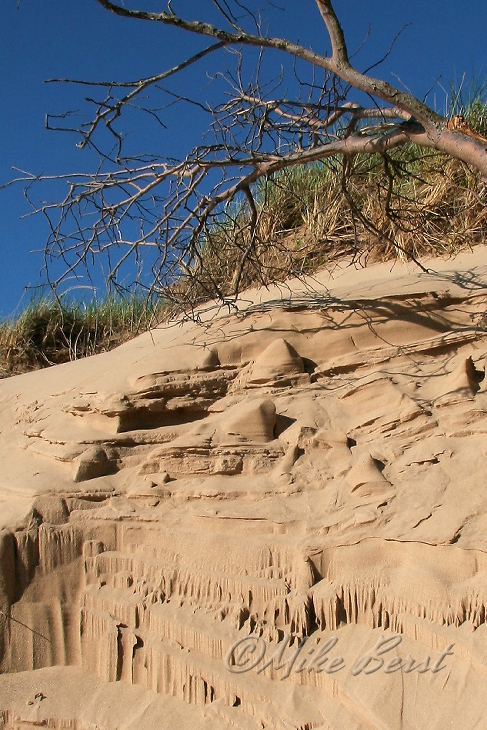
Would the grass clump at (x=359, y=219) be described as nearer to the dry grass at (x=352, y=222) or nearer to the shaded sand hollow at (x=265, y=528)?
the dry grass at (x=352, y=222)

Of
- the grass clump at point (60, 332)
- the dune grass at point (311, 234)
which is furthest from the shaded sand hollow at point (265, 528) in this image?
the grass clump at point (60, 332)

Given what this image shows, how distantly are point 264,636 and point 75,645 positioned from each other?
1.07 meters

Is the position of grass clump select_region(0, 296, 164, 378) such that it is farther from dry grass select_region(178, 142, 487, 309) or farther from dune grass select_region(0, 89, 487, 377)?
dry grass select_region(178, 142, 487, 309)

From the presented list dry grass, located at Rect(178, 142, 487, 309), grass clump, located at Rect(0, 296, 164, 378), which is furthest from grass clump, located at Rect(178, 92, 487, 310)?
grass clump, located at Rect(0, 296, 164, 378)

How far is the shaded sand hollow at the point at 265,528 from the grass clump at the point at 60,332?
3.74m

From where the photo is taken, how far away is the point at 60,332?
8.68 m

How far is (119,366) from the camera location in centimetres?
462

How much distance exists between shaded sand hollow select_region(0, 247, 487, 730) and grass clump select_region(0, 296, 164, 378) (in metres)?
3.74

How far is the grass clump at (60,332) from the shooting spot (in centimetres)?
828

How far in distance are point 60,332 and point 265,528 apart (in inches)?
230

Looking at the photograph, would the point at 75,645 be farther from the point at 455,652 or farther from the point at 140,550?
the point at 455,652

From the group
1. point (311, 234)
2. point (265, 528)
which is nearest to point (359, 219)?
point (311, 234)

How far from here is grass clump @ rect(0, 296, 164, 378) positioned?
27.2ft

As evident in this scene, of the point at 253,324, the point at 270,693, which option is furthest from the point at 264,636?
the point at 253,324
